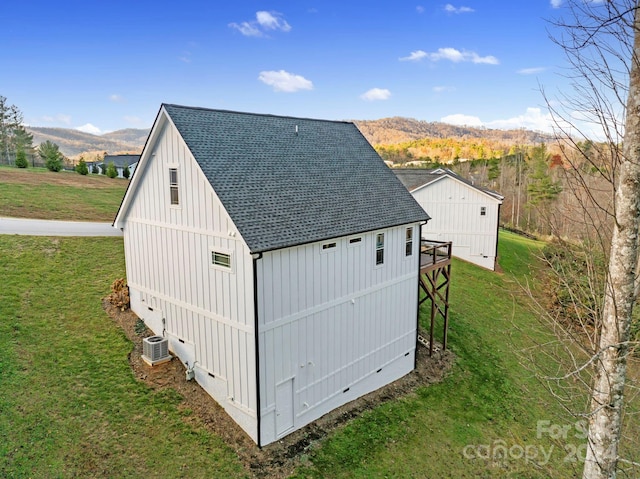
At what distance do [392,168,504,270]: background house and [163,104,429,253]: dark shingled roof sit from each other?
43.6ft

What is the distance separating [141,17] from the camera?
32.9m

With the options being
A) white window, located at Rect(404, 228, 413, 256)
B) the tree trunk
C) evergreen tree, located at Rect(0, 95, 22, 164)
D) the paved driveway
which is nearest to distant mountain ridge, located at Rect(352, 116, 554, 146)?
evergreen tree, located at Rect(0, 95, 22, 164)

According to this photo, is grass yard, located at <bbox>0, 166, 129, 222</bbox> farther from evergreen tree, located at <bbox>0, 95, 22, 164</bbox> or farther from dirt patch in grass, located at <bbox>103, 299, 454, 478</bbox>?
evergreen tree, located at <bbox>0, 95, 22, 164</bbox>

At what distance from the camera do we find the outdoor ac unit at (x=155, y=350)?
A: 11.6 meters

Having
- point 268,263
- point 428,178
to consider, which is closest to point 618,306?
point 268,263

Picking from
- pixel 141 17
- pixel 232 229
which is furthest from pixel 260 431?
pixel 141 17

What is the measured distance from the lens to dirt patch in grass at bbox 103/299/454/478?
30.8 feet

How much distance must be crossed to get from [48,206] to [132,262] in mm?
16468

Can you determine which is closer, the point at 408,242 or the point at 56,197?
the point at 408,242

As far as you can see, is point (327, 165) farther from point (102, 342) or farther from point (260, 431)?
point (102, 342)

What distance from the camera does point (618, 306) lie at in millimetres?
3982

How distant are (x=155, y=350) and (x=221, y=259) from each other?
404 cm

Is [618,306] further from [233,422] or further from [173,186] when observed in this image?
[173,186]

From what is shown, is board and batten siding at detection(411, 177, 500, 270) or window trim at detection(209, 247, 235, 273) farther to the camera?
board and batten siding at detection(411, 177, 500, 270)
